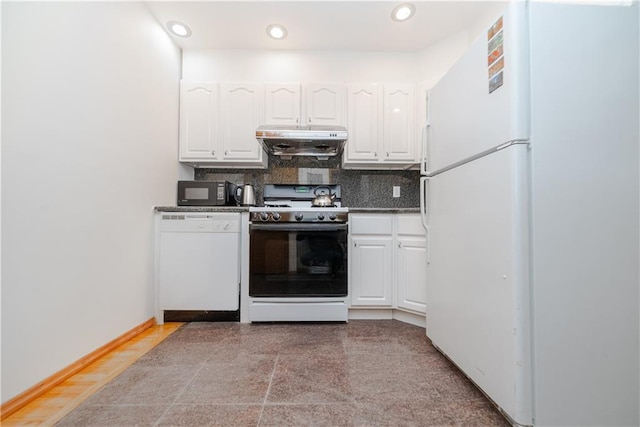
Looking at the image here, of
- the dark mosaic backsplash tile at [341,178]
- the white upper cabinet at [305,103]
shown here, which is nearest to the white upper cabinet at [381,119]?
the white upper cabinet at [305,103]

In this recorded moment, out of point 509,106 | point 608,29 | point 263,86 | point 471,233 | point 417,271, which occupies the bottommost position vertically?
point 417,271

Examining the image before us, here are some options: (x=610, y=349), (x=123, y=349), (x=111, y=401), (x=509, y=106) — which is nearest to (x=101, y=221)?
(x=123, y=349)

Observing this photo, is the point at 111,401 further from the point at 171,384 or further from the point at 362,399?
the point at 362,399

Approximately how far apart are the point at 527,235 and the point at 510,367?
0.48 metres

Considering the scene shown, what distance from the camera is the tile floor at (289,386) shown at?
1038 millimetres

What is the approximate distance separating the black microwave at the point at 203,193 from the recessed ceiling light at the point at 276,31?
1.35m

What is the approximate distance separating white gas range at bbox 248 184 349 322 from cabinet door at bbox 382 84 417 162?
86cm

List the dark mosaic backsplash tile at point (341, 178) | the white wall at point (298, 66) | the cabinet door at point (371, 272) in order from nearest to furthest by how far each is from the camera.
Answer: the cabinet door at point (371, 272)
the white wall at point (298, 66)
the dark mosaic backsplash tile at point (341, 178)

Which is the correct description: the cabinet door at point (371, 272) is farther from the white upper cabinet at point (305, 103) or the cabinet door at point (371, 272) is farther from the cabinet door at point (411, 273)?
the white upper cabinet at point (305, 103)

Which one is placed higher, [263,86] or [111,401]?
[263,86]

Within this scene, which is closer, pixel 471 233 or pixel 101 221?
pixel 471 233

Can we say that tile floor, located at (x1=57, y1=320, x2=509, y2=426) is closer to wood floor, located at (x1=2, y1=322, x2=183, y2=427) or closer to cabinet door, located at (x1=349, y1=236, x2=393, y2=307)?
wood floor, located at (x1=2, y1=322, x2=183, y2=427)

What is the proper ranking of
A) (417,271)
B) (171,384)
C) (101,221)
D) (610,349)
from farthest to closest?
1. (417,271)
2. (101,221)
3. (171,384)
4. (610,349)

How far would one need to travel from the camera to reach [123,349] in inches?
63.9
